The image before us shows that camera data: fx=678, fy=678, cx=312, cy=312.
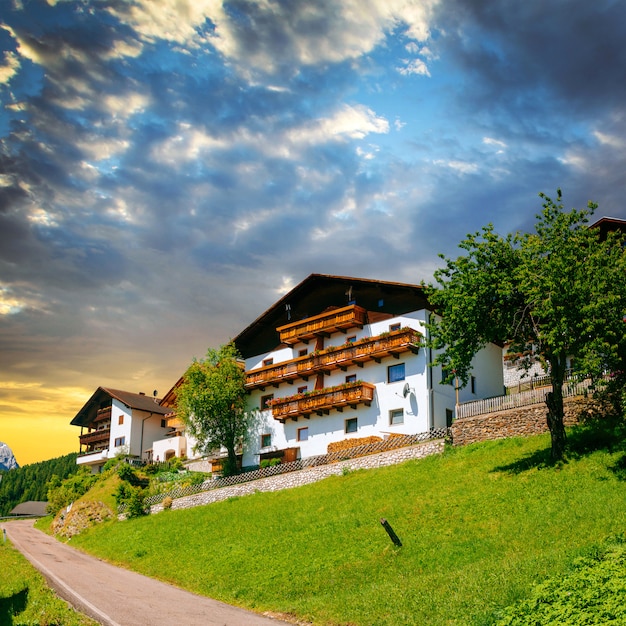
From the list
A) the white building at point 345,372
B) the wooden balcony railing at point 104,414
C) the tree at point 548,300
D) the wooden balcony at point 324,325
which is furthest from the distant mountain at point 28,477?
the tree at point 548,300

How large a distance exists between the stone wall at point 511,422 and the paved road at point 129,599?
58.9 feet

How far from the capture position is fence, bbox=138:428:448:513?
4009cm

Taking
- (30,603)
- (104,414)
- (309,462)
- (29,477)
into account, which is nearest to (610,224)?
(309,462)

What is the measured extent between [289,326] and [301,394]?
577 cm

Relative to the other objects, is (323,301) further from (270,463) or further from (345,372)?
(270,463)

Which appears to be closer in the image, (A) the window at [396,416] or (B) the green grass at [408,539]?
(B) the green grass at [408,539]

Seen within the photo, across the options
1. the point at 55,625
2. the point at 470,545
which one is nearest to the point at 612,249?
the point at 470,545

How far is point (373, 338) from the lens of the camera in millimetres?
45656

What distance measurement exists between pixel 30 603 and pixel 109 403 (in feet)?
209

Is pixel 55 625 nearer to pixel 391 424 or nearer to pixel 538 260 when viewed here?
pixel 538 260

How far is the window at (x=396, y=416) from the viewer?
44.4 metres

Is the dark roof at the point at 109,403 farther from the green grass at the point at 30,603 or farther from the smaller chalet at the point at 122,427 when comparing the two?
the green grass at the point at 30,603

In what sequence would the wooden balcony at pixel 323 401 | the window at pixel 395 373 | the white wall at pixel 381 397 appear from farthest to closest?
the wooden balcony at pixel 323 401
the window at pixel 395 373
the white wall at pixel 381 397

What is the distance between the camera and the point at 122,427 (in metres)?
75.9
